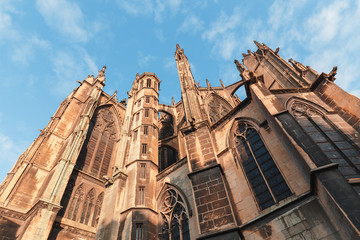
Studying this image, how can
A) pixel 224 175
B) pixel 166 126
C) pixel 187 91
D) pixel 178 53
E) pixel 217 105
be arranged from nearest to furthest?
pixel 224 175 < pixel 187 91 < pixel 178 53 < pixel 166 126 < pixel 217 105

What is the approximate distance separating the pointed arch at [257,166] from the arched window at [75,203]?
1125 centimetres

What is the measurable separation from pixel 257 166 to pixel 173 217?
13.7 ft

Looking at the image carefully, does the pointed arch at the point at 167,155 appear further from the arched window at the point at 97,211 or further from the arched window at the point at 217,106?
the arched window at the point at 97,211

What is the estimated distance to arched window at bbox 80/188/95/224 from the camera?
1434cm

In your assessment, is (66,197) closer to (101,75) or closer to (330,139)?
(330,139)

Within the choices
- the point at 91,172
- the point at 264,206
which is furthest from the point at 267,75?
the point at 91,172

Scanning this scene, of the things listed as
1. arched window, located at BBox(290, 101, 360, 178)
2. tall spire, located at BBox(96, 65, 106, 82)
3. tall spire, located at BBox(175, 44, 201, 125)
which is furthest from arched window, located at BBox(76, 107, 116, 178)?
arched window, located at BBox(290, 101, 360, 178)

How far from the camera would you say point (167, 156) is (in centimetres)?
1588

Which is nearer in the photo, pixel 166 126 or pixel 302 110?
pixel 302 110

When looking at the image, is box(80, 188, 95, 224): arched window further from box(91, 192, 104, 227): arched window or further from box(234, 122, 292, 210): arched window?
box(234, 122, 292, 210): arched window

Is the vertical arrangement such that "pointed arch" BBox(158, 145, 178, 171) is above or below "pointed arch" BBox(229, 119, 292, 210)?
above

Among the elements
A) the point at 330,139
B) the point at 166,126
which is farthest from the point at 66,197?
the point at 330,139

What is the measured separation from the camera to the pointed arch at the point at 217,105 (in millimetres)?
19531

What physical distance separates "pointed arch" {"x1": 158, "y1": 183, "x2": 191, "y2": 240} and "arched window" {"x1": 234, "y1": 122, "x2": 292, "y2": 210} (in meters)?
2.91
